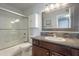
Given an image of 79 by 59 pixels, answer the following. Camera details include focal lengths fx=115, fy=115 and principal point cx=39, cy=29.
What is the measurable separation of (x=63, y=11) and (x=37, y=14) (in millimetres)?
329

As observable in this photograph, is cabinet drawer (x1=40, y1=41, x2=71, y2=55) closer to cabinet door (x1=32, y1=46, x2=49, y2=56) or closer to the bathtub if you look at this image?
cabinet door (x1=32, y1=46, x2=49, y2=56)

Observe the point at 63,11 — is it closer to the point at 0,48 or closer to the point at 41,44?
the point at 41,44

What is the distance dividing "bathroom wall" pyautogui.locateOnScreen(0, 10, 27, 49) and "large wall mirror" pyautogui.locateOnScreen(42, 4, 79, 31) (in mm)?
280

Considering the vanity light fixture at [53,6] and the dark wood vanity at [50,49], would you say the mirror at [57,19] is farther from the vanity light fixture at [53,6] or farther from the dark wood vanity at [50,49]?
the dark wood vanity at [50,49]

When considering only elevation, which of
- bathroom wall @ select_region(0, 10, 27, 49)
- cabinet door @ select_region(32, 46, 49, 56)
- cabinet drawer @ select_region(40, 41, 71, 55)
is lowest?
cabinet door @ select_region(32, 46, 49, 56)

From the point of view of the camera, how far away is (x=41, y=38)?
4.82 feet

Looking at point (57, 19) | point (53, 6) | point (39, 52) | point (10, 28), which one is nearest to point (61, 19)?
point (57, 19)

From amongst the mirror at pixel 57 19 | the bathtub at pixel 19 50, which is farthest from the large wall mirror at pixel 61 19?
the bathtub at pixel 19 50

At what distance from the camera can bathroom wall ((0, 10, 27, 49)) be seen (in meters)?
1.42

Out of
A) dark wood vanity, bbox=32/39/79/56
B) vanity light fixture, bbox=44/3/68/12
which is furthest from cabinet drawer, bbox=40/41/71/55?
vanity light fixture, bbox=44/3/68/12

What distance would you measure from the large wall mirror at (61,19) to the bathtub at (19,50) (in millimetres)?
316

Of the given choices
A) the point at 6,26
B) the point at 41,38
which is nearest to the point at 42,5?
the point at 41,38

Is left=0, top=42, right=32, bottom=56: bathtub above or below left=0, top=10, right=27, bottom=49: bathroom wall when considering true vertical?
below

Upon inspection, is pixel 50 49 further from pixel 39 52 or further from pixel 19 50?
pixel 19 50
